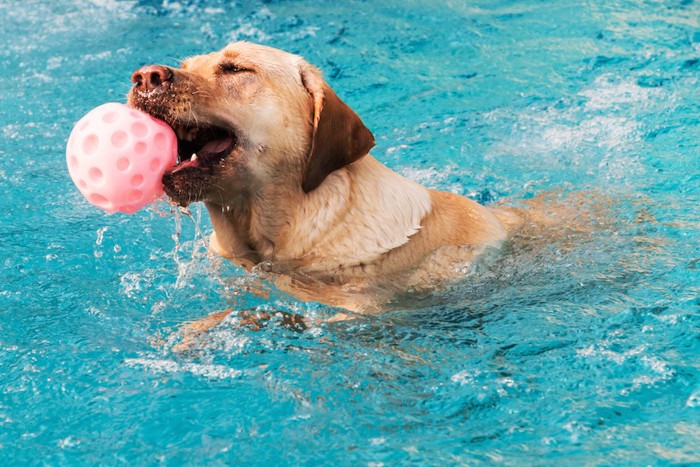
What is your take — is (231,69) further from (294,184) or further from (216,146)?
(294,184)

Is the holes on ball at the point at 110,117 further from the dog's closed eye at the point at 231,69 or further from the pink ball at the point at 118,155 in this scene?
the dog's closed eye at the point at 231,69

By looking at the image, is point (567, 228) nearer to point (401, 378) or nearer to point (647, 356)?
point (647, 356)

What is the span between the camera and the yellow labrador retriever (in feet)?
14.4

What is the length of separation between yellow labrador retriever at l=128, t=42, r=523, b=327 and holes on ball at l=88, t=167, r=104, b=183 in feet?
1.07

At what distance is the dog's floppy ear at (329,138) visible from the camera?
14.7 ft

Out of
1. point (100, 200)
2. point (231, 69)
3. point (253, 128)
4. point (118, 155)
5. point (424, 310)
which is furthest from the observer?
point (424, 310)

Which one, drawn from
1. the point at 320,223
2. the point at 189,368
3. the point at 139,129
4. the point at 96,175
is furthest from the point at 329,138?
the point at 189,368

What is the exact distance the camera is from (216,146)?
4.45 metres

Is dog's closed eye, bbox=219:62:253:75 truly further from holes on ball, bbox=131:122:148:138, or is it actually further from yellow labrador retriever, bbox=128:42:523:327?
holes on ball, bbox=131:122:148:138

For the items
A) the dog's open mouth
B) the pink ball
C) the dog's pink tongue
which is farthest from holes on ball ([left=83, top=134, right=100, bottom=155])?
the dog's pink tongue

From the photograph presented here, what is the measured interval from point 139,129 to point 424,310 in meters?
1.89

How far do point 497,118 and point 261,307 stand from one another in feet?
14.1

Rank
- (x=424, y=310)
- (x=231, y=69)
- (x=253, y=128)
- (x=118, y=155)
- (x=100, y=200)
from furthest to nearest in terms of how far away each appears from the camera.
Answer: (x=424, y=310), (x=231, y=69), (x=253, y=128), (x=100, y=200), (x=118, y=155)

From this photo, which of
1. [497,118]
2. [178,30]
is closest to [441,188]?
[497,118]
